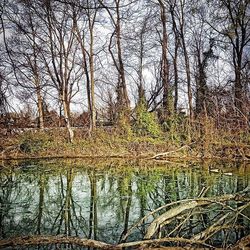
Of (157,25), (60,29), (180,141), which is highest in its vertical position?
(157,25)

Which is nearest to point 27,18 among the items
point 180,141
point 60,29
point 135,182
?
point 60,29

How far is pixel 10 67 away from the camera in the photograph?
2094 centimetres

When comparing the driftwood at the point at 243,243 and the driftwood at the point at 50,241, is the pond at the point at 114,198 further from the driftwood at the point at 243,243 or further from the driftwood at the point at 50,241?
the driftwood at the point at 50,241

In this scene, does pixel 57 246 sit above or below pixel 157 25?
below

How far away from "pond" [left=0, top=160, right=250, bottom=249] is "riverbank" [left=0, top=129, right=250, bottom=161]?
2071 millimetres

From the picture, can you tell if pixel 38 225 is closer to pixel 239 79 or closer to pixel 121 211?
pixel 121 211

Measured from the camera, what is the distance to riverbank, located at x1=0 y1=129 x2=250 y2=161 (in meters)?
16.3

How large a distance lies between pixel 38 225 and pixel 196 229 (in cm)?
260

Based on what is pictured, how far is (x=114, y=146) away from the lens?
17734 millimetres

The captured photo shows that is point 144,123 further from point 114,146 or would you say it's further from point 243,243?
point 243,243

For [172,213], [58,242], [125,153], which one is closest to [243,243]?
[172,213]

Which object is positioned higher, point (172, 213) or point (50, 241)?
point (172, 213)

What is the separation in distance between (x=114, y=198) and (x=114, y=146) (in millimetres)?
9671

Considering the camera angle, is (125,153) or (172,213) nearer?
(172,213)
